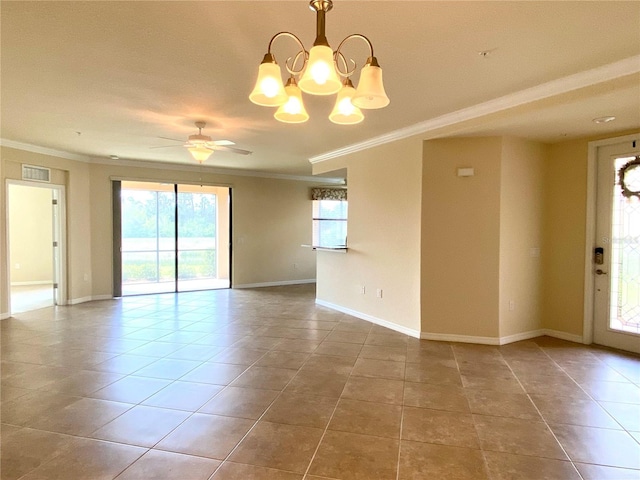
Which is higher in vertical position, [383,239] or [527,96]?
[527,96]

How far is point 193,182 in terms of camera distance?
771 centimetres

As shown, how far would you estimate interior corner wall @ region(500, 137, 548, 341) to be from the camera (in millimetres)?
4234

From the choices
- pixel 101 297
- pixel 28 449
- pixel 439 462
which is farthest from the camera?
pixel 101 297

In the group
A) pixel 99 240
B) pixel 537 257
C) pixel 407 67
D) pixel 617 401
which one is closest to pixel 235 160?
pixel 99 240

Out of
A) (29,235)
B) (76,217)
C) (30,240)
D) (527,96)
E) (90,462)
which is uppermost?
(527,96)

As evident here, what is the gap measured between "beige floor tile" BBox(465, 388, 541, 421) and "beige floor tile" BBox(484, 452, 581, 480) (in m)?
0.49

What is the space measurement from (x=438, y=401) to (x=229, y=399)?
5.57 feet

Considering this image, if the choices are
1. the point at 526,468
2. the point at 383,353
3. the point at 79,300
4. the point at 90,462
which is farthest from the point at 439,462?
the point at 79,300

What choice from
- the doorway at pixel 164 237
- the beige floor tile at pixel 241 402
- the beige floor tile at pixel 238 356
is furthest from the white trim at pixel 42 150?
the beige floor tile at pixel 241 402

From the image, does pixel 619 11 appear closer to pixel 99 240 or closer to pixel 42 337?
pixel 42 337

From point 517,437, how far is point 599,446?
1.60 feet

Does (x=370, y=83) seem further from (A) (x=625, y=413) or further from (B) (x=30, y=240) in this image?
(B) (x=30, y=240)

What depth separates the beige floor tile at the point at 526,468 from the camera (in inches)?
77.9

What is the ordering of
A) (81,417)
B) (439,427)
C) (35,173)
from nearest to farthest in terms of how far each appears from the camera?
(439,427)
(81,417)
(35,173)
